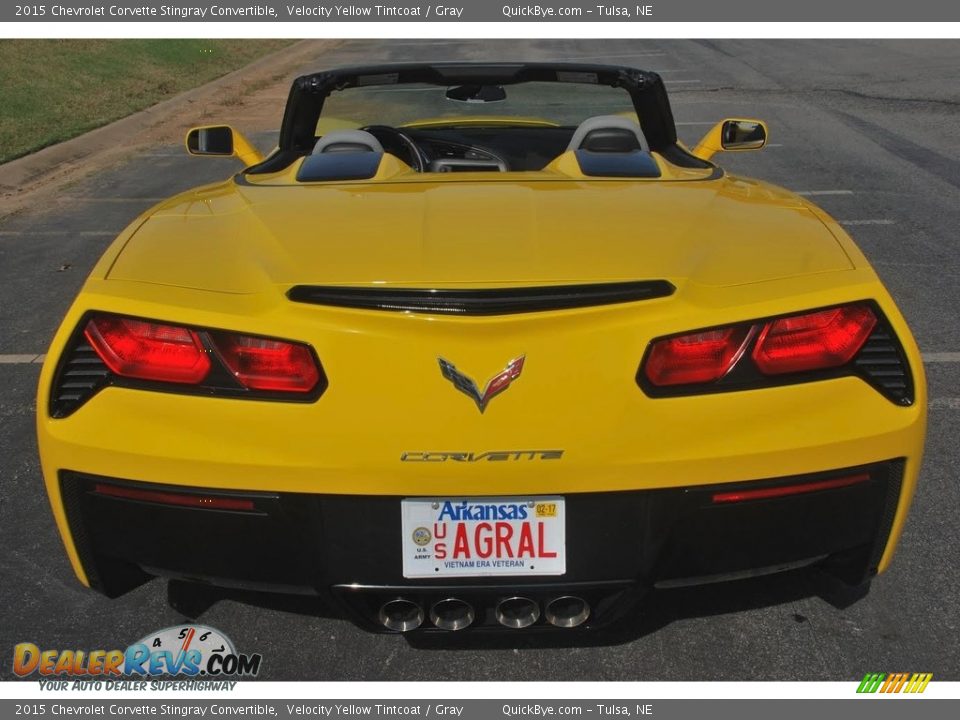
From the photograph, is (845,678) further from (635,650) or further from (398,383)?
(398,383)

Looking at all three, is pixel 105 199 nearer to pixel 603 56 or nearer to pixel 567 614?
pixel 567 614

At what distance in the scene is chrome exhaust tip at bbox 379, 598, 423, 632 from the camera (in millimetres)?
2109

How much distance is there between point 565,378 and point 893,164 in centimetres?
854

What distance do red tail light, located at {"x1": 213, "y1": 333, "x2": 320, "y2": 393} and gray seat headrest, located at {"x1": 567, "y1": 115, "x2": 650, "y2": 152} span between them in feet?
5.05

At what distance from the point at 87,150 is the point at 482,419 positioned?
10906 millimetres

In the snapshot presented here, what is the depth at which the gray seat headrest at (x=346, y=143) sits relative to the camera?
314cm

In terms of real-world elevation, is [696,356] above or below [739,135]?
below

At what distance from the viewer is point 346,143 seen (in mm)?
3156

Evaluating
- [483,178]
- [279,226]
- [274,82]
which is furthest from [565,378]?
[274,82]

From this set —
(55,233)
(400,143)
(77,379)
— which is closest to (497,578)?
(77,379)

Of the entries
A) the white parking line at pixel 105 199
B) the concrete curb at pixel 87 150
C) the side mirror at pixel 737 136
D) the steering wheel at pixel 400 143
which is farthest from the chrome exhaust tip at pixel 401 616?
the concrete curb at pixel 87 150

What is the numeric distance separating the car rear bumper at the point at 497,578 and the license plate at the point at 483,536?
0.02 metres

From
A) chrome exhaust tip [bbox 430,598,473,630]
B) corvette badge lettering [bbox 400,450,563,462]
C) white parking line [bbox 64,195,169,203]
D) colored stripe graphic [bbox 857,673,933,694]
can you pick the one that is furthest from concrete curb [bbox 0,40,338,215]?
colored stripe graphic [bbox 857,673,933,694]

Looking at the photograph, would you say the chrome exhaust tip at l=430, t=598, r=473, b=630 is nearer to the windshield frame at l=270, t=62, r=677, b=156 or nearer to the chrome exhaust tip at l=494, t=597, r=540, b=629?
the chrome exhaust tip at l=494, t=597, r=540, b=629
